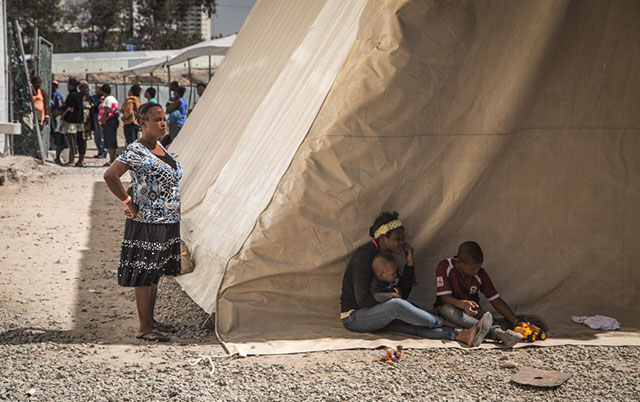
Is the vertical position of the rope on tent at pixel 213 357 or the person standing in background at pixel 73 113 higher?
the person standing in background at pixel 73 113

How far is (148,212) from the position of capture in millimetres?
3783

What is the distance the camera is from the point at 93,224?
7.59 m

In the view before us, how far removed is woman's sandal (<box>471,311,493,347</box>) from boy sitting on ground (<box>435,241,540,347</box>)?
109 mm

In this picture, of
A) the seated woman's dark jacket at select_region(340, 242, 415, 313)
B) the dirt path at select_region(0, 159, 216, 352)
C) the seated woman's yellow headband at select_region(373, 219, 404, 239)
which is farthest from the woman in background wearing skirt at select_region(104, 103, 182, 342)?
the seated woman's yellow headband at select_region(373, 219, 404, 239)

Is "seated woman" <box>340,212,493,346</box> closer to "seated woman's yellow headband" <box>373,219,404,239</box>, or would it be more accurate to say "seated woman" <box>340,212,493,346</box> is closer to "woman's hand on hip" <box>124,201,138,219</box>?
"seated woman's yellow headband" <box>373,219,404,239</box>

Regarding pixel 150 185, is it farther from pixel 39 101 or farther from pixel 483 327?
pixel 39 101

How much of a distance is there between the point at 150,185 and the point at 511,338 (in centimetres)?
218

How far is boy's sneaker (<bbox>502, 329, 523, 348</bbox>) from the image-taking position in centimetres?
372

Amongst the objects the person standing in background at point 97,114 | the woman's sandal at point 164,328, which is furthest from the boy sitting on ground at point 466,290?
the person standing in background at point 97,114

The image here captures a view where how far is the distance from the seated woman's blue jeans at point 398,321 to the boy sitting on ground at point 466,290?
0.33ft

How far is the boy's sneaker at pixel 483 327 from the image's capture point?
3728mm

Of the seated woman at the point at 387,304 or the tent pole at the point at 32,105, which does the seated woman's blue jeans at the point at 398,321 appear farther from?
the tent pole at the point at 32,105

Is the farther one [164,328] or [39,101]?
[39,101]

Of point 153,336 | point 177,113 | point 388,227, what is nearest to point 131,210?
point 153,336
